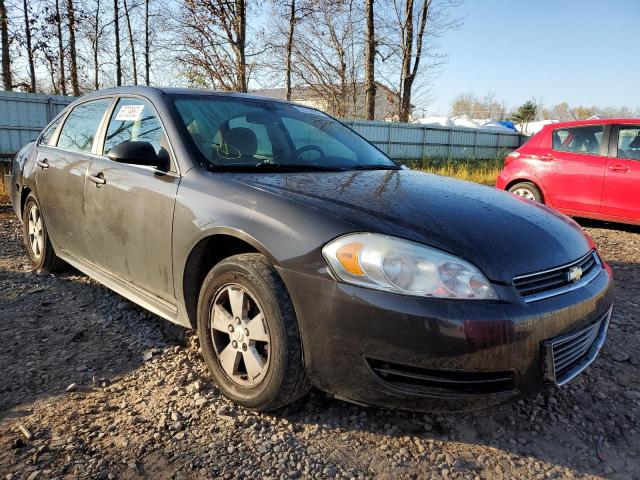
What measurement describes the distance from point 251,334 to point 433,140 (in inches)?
759

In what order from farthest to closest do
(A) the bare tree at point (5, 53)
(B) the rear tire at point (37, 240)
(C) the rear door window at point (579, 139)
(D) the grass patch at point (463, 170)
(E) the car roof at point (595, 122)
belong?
(A) the bare tree at point (5, 53), (D) the grass patch at point (463, 170), (C) the rear door window at point (579, 139), (E) the car roof at point (595, 122), (B) the rear tire at point (37, 240)

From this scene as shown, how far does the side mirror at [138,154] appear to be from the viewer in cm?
253

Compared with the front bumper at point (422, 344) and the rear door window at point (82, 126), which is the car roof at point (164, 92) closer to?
the rear door window at point (82, 126)

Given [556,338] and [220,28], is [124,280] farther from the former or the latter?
[220,28]

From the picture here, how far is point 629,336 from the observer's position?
10.5 feet

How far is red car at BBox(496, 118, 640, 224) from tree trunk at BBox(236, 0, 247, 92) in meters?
10.6

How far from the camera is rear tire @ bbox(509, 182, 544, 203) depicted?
6.99 m

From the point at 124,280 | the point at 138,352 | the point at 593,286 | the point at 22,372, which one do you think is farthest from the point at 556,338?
the point at 22,372

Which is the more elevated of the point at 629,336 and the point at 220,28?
the point at 220,28

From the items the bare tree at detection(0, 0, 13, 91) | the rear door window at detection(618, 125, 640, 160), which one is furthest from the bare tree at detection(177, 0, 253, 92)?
the rear door window at detection(618, 125, 640, 160)

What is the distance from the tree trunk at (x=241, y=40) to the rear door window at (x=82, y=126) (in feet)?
40.7

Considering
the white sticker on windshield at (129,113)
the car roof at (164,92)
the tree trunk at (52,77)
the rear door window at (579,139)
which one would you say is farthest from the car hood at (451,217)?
the tree trunk at (52,77)

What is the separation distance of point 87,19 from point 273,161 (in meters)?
23.3

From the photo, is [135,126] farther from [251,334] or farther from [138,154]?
[251,334]
